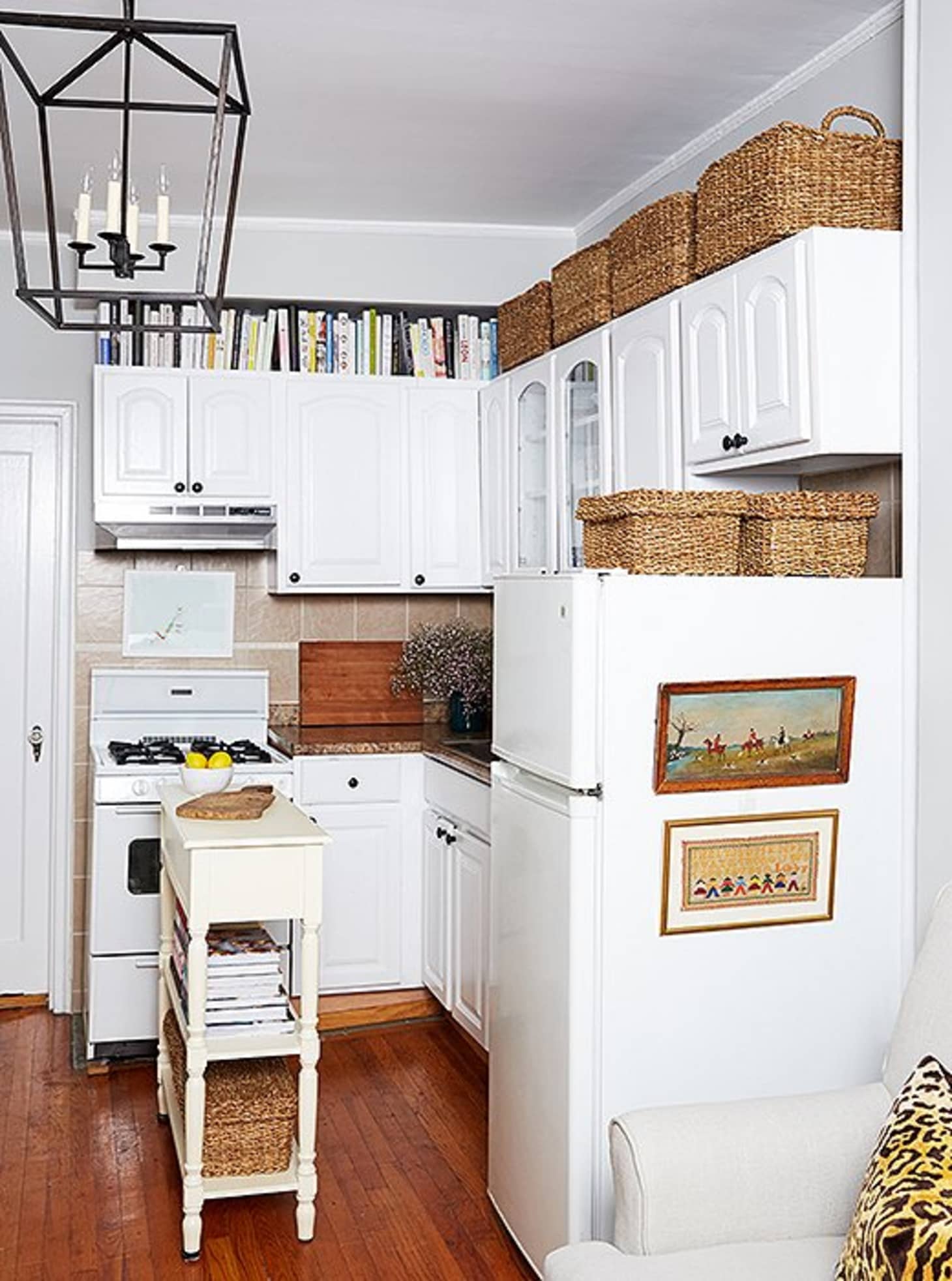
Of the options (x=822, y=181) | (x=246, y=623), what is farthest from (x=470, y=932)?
(x=822, y=181)

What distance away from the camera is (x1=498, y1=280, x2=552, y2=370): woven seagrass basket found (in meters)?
4.55

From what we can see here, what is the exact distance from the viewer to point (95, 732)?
5.10 meters

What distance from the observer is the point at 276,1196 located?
3.48m

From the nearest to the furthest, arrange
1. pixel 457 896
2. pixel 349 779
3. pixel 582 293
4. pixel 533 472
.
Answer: pixel 582 293 < pixel 457 896 < pixel 533 472 < pixel 349 779

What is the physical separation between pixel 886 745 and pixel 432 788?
2090mm

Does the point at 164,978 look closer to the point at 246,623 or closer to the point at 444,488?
the point at 246,623

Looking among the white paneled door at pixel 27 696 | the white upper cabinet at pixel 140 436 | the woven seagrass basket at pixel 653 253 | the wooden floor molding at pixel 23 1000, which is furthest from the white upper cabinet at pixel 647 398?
the wooden floor molding at pixel 23 1000

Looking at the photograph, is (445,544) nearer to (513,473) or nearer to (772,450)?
(513,473)

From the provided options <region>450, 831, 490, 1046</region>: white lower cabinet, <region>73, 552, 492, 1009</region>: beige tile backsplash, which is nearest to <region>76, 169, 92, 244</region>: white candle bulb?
<region>450, 831, 490, 1046</region>: white lower cabinet

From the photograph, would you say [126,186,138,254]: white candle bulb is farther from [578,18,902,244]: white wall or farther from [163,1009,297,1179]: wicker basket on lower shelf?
[163,1009,297,1179]: wicker basket on lower shelf

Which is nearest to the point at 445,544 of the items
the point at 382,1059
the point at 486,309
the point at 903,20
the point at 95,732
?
the point at 486,309

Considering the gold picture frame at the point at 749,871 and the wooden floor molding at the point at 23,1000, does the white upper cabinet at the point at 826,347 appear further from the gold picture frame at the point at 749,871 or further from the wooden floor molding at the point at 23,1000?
the wooden floor molding at the point at 23,1000

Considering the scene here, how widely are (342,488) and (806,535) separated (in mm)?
2405

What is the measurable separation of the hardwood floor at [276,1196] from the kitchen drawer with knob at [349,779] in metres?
0.80
